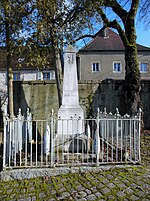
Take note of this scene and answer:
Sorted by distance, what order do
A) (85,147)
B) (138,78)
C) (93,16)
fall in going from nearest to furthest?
(85,147)
(93,16)
(138,78)

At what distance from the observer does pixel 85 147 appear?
16.4 ft

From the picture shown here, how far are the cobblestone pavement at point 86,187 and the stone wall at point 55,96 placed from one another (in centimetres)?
541

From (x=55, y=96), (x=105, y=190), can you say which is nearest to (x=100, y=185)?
(x=105, y=190)

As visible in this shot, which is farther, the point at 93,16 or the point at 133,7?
the point at 133,7

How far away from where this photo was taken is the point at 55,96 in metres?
9.37

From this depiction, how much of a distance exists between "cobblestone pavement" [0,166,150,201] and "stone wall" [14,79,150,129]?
5.41 meters

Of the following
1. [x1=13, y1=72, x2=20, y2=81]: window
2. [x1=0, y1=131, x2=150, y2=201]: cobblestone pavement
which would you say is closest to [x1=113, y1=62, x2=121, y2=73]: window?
[x1=13, y1=72, x2=20, y2=81]: window

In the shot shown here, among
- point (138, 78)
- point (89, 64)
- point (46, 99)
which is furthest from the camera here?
point (89, 64)

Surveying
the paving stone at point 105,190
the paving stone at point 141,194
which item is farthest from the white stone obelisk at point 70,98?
the paving stone at point 141,194

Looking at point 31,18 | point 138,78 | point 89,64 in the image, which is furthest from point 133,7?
point 89,64

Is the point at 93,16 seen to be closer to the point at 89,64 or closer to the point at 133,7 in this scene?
the point at 133,7

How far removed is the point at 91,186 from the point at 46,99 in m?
6.22

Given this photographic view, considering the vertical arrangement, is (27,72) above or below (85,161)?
above

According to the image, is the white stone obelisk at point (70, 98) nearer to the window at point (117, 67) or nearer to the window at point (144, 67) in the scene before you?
the window at point (117, 67)
